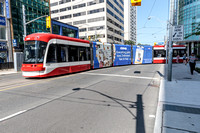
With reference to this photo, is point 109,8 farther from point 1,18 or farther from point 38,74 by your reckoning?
point 38,74

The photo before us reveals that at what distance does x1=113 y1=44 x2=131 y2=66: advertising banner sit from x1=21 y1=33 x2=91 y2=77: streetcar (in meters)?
9.99

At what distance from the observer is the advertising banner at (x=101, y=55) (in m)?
17.1

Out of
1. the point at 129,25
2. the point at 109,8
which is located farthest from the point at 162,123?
the point at 129,25

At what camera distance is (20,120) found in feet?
12.6

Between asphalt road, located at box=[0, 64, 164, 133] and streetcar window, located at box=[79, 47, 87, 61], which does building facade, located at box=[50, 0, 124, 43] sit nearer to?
streetcar window, located at box=[79, 47, 87, 61]

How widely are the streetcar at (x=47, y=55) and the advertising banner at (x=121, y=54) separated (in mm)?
9989

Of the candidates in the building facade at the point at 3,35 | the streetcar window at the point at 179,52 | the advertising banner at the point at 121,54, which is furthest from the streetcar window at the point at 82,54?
the streetcar window at the point at 179,52

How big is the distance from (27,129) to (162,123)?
3.39 meters

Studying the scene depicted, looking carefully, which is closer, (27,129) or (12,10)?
(27,129)

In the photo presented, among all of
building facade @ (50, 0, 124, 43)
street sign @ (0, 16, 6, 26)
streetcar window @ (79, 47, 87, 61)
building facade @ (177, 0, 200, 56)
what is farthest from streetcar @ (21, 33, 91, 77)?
building facade @ (177, 0, 200, 56)

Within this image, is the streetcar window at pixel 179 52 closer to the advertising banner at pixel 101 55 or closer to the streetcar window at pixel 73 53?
the advertising banner at pixel 101 55

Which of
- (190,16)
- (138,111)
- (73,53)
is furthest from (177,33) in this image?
(190,16)

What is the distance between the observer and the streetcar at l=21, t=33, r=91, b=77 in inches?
392

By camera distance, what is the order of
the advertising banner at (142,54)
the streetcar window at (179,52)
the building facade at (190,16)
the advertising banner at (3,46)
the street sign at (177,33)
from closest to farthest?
the street sign at (177,33)
the advertising banner at (3,46)
the advertising banner at (142,54)
the streetcar window at (179,52)
the building facade at (190,16)
